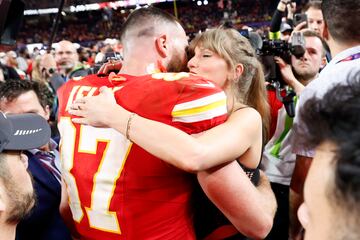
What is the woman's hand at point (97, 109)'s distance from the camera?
4.18 feet

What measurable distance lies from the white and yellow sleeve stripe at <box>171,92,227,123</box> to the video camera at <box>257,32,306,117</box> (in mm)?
1320

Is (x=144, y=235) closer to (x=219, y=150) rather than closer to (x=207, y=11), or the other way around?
(x=219, y=150)

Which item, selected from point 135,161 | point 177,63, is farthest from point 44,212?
point 177,63

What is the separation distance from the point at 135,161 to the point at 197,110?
0.24 metres

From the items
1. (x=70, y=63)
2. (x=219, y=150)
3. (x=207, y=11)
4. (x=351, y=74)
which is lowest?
(x=207, y=11)

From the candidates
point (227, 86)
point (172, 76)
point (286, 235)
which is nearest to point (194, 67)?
point (227, 86)

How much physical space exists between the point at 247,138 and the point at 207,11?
1014 inches

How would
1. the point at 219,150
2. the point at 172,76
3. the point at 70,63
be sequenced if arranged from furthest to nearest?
the point at 70,63, the point at 172,76, the point at 219,150

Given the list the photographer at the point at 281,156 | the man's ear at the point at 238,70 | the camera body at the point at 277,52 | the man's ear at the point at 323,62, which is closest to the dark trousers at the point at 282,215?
the photographer at the point at 281,156

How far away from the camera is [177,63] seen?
5.63ft

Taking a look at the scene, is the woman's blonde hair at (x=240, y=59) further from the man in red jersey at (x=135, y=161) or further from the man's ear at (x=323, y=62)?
the man's ear at (x=323, y=62)

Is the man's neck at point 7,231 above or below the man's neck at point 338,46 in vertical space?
below

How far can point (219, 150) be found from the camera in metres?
1.24

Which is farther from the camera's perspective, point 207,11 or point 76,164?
point 207,11
